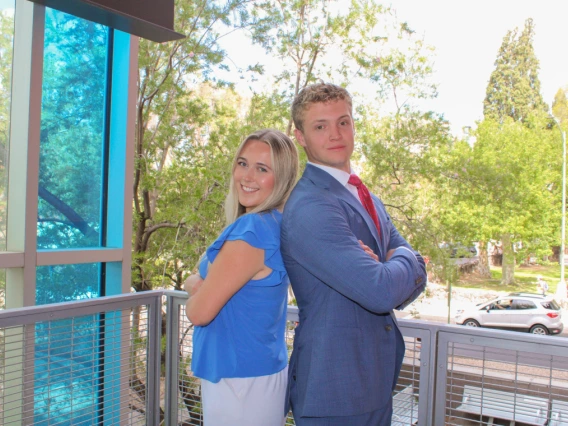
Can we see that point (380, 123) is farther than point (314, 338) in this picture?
Yes

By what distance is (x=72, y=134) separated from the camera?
2994mm

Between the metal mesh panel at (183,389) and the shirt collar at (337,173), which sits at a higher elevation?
the shirt collar at (337,173)

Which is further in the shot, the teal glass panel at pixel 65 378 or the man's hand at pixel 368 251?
the teal glass panel at pixel 65 378

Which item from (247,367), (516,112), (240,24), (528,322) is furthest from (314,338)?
(516,112)

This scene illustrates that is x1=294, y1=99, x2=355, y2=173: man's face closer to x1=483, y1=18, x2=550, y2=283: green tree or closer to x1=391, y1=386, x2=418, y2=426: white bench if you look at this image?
x1=391, y1=386, x2=418, y2=426: white bench

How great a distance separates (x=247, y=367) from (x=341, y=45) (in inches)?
325

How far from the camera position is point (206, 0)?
7922 mm

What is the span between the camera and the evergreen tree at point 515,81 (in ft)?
72.3

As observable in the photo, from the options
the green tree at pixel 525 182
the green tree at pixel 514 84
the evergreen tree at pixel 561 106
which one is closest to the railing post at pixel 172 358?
the green tree at pixel 525 182

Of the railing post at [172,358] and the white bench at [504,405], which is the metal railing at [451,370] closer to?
the white bench at [504,405]

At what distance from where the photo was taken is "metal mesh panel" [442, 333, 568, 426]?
4.77 feet

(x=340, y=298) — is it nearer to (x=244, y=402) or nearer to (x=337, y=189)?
(x=337, y=189)

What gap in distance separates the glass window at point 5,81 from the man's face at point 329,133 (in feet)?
6.44

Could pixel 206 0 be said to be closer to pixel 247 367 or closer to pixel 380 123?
pixel 380 123
